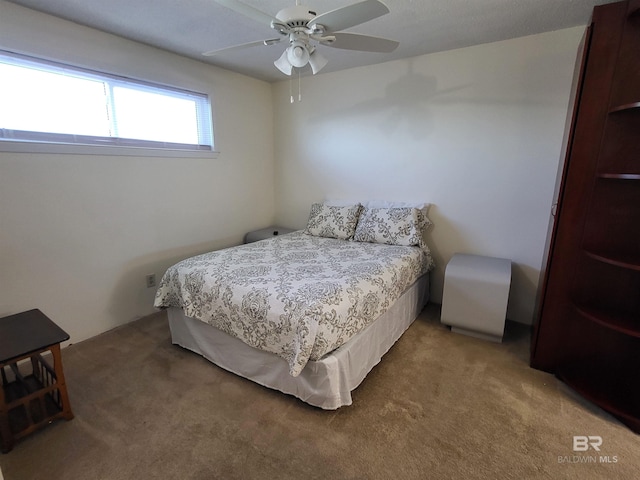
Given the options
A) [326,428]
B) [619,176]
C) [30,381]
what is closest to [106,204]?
[30,381]

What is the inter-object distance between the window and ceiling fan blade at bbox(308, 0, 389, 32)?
194 cm

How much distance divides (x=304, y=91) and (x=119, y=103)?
1.91 metres

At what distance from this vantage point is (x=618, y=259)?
1.65m

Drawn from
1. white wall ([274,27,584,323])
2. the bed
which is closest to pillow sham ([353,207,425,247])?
the bed

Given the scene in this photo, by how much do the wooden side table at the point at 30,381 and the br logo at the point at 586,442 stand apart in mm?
2640

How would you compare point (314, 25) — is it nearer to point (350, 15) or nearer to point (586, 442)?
point (350, 15)

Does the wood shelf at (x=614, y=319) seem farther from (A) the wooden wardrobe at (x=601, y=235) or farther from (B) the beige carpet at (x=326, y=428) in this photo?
(B) the beige carpet at (x=326, y=428)

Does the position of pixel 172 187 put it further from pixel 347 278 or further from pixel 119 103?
pixel 347 278

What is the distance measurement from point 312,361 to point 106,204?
2.07 metres

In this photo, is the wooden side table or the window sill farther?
the window sill

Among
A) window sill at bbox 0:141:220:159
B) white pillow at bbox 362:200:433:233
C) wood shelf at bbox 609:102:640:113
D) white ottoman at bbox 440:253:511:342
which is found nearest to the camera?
wood shelf at bbox 609:102:640:113

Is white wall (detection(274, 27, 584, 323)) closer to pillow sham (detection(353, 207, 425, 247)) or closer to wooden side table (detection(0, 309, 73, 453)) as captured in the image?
pillow sham (detection(353, 207, 425, 247))

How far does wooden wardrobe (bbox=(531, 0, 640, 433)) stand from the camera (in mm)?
1637

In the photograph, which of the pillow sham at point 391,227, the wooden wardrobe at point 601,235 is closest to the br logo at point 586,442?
the wooden wardrobe at point 601,235
